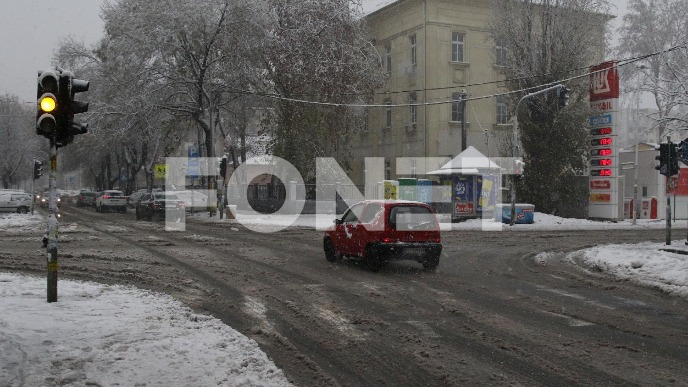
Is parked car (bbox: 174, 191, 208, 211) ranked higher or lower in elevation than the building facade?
lower

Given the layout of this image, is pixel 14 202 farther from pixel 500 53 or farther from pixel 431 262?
pixel 431 262

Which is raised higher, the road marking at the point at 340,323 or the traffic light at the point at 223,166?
the traffic light at the point at 223,166

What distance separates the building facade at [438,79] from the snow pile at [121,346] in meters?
33.7

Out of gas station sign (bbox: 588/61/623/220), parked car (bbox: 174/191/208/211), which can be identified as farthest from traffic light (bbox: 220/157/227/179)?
gas station sign (bbox: 588/61/623/220)

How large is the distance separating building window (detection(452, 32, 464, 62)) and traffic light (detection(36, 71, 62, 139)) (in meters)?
37.1

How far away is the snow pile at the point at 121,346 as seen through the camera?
5965 mm

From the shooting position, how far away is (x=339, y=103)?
38.9 metres

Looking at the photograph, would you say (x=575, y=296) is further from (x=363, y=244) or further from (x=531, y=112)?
(x=531, y=112)

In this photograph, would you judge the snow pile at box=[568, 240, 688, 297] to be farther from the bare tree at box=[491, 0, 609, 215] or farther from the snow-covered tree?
the snow-covered tree

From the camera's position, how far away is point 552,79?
3609 centimetres

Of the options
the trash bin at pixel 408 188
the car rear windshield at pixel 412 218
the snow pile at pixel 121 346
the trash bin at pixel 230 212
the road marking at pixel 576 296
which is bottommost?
the road marking at pixel 576 296

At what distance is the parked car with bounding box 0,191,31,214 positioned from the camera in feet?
139

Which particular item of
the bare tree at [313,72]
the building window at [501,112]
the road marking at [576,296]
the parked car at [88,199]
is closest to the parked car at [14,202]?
the bare tree at [313,72]

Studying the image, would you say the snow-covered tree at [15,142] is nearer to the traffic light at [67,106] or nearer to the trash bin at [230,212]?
the trash bin at [230,212]
